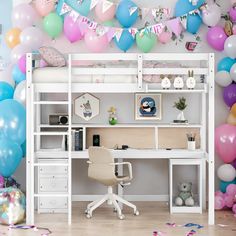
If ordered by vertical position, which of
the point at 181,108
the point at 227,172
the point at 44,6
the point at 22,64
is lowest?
the point at 227,172

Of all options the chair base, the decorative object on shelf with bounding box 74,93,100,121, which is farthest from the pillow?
the chair base

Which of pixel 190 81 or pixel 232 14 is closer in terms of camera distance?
pixel 190 81

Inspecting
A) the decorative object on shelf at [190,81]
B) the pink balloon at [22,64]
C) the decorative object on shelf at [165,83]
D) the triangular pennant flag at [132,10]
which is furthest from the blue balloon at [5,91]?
the decorative object on shelf at [190,81]

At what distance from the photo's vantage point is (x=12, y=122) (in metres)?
5.84

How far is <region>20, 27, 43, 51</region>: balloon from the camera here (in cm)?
627

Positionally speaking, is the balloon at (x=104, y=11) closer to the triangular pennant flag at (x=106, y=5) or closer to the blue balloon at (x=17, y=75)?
the triangular pennant flag at (x=106, y=5)

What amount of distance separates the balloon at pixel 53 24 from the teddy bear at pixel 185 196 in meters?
2.23

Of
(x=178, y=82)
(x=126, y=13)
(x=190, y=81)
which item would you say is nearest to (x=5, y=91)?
(x=126, y=13)

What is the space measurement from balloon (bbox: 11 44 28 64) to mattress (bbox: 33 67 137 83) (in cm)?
74

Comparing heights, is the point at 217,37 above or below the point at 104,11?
below

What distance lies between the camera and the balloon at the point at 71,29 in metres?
6.39

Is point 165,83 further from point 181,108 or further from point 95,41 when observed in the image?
point 95,41

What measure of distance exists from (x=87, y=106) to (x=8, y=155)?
130 cm

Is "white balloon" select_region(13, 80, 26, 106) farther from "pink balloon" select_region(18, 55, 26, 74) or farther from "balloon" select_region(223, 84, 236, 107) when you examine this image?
"balloon" select_region(223, 84, 236, 107)
